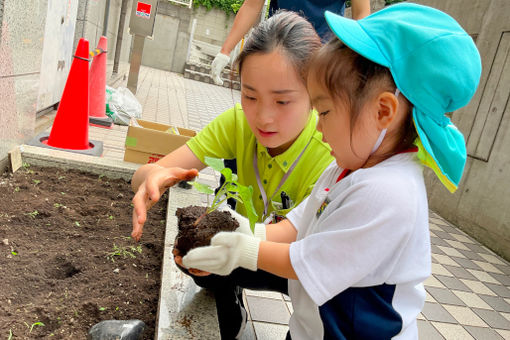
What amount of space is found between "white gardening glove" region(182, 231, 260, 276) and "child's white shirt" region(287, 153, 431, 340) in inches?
4.5

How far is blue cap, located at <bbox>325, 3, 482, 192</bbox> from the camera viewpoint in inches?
38.6

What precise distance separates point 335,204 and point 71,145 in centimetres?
267

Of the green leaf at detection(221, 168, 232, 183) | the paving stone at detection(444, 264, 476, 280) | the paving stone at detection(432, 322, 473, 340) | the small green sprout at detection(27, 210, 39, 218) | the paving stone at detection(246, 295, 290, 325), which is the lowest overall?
the paving stone at detection(444, 264, 476, 280)

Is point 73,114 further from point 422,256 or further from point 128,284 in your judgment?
point 422,256

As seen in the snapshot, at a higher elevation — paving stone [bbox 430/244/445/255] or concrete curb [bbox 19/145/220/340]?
concrete curb [bbox 19/145/220/340]

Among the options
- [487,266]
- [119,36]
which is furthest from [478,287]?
[119,36]

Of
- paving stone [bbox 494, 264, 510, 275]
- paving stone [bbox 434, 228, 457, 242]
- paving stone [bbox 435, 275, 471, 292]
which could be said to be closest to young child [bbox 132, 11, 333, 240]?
paving stone [bbox 435, 275, 471, 292]

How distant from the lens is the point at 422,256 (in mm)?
1114

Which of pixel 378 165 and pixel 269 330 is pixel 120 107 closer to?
pixel 269 330

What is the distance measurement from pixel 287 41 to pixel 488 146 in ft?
12.9

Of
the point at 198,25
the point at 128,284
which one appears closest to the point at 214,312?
the point at 128,284

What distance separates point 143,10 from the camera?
22.5 ft

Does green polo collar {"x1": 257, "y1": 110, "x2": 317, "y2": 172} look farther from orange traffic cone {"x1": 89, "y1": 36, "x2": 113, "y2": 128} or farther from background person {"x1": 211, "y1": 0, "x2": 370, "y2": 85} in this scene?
orange traffic cone {"x1": 89, "y1": 36, "x2": 113, "y2": 128}

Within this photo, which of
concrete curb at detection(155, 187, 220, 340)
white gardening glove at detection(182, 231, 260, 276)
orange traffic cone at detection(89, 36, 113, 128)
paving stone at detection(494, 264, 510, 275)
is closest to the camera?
white gardening glove at detection(182, 231, 260, 276)
